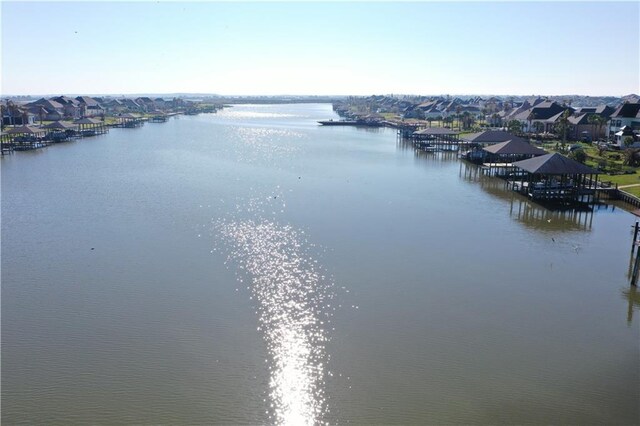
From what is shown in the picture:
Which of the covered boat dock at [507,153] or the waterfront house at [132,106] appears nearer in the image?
the covered boat dock at [507,153]

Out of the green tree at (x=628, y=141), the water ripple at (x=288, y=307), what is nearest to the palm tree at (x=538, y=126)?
the green tree at (x=628, y=141)

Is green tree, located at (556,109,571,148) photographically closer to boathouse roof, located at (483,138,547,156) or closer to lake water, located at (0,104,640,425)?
boathouse roof, located at (483,138,547,156)

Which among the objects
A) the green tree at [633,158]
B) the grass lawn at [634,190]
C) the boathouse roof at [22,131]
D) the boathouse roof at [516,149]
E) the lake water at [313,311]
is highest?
the boathouse roof at [22,131]

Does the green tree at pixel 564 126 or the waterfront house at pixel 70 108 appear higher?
the waterfront house at pixel 70 108

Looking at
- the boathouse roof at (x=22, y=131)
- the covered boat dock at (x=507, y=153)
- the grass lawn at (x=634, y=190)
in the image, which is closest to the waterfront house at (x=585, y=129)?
the covered boat dock at (x=507, y=153)

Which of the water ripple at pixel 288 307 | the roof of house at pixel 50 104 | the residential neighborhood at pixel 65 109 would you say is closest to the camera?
the water ripple at pixel 288 307

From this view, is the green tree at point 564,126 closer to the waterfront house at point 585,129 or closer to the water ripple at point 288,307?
the waterfront house at point 585,129

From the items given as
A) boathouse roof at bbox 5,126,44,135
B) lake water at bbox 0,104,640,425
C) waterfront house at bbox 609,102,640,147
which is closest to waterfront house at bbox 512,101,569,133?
waterfront house at bbox 609,102,640,147

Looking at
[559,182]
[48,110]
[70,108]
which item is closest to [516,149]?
[559,182]

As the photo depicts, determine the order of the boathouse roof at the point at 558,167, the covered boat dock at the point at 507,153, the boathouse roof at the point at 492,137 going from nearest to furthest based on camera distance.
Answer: the boathouse roof at the point at 558,167 < the covered boat dock at the point at 507,153 < the boathouse roof at the point at 492,137
